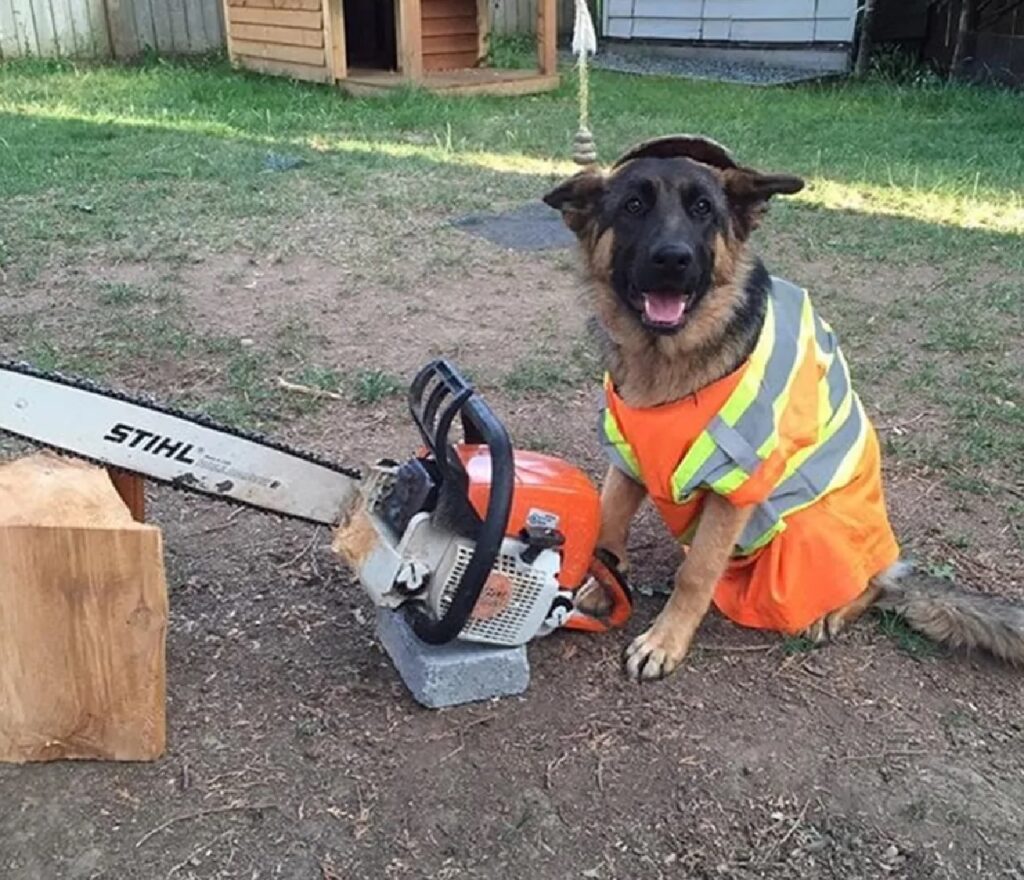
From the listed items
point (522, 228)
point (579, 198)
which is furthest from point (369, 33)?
point (579, 198)

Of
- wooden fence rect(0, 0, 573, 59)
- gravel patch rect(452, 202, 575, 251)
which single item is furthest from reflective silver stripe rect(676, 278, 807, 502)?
wooden fence rect(0, 0, 573, 59)

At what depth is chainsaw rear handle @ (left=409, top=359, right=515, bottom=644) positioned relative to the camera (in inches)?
97.7

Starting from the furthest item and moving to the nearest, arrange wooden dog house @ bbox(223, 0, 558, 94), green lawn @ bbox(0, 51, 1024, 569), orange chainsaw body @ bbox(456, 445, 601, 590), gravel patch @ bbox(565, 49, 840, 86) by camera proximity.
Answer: gravel patch @ bbox(565, 49, 840, 86) → wooden dog house @ bbox(223, 0, 558, 94) → green lawn @ bbox(0, 51, 1024, 569) → orange chainsaw body @ bbox(456, 445, 601, 590)

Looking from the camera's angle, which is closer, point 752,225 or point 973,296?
point 752,225

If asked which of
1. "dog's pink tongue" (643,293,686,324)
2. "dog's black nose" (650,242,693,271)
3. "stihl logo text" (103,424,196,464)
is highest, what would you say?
"dog's black nose" (650,242,693,271)

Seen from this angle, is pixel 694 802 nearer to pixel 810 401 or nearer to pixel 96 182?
pixel 810 401

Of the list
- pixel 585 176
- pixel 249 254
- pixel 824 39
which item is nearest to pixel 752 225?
pixel 585 176

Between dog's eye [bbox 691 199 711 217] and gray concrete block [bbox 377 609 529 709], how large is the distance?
1.19 metres

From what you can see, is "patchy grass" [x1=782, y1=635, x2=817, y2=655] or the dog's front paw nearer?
the dog's front paw

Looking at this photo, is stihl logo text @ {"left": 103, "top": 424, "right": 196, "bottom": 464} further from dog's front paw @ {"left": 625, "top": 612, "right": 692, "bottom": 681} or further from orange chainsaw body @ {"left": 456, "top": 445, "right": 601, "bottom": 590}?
dog's front paw @ {"left": 625, "top": 612, "right": 692, "bottom": 681}

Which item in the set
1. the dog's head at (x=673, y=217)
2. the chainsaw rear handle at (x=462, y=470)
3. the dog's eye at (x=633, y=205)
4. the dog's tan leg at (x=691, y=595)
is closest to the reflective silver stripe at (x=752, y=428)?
the dog's tan leg at (x=691, y=595)

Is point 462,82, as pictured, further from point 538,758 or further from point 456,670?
point 538,758

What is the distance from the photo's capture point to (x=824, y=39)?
14.5 metres

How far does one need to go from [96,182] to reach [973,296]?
18.1 feet
